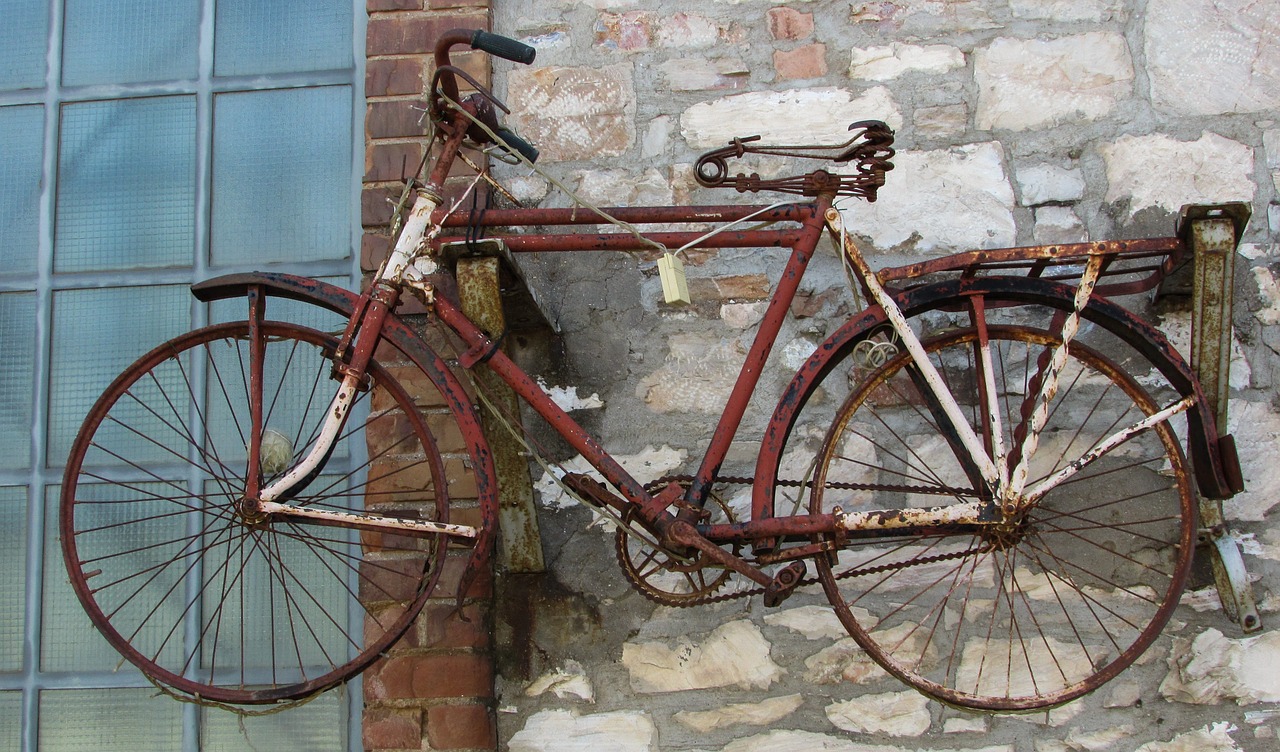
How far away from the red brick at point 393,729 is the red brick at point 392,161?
1236 mm

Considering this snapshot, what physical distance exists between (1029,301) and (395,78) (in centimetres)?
157

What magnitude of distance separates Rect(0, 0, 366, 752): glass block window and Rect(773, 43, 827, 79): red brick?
1.09 m

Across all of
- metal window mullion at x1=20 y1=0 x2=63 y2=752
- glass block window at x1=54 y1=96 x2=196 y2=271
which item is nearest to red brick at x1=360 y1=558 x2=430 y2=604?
metal window mullion at x1=20 y1=0 x2=63 y2=752

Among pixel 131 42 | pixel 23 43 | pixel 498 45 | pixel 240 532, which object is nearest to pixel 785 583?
pixel 498 45

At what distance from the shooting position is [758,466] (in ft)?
7.04

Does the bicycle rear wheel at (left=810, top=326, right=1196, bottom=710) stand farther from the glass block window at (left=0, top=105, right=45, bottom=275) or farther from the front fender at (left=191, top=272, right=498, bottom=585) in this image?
the glass block window at (left=0, top=105, right=45, bottom=275)

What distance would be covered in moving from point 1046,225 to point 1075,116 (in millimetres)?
288

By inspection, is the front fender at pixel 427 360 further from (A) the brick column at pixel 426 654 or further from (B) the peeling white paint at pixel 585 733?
(B) the peeling white paint at pixel 585 733

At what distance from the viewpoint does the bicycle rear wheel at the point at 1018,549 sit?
239cm

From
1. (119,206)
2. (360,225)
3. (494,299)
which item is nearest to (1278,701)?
(494,299)

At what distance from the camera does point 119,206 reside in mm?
2896

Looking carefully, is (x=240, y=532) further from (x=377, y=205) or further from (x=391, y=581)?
(x=377, y=205)

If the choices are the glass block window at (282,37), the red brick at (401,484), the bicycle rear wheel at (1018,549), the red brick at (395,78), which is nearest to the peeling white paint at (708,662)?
the bicycle rear wheel at (1018,549)

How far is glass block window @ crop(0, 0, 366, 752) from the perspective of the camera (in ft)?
8.82
